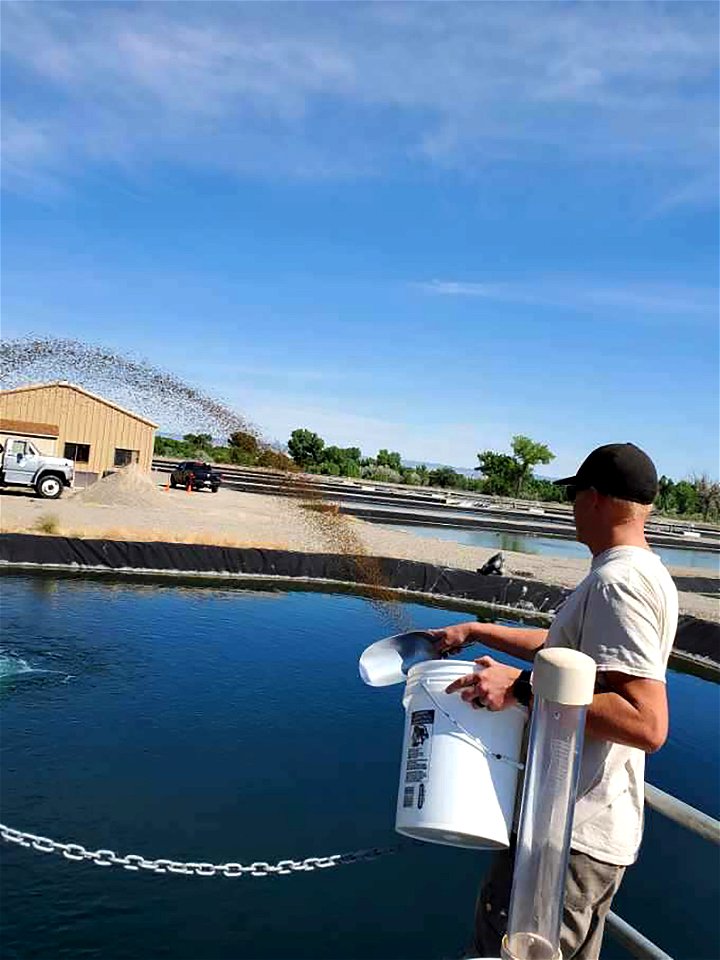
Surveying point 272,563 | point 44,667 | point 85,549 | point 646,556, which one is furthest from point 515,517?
point 646,556

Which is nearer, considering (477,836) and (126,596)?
(477,836)

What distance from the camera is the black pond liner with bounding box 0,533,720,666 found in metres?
14.4

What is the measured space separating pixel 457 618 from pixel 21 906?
Result: 10.7 metres

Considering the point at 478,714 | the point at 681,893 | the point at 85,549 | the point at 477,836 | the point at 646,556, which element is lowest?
the point at 681,893

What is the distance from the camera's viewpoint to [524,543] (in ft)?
88.7

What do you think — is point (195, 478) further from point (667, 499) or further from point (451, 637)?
point (667, 499)

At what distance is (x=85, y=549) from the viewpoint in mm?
14742

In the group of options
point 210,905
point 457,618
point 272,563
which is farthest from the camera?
point 272,563

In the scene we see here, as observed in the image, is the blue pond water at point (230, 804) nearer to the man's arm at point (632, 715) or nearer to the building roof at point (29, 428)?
the man's arm at point (632, 715)

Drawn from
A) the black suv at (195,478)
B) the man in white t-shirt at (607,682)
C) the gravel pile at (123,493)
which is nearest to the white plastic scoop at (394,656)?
the man in white t-shirt at (607,682)

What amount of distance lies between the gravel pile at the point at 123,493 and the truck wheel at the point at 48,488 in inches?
20.8

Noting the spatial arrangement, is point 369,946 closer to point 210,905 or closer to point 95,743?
point 210,905

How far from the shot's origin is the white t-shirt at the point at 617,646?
4.95 feet

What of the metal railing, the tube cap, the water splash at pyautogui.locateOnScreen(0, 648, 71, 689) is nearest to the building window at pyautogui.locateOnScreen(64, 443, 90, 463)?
the water splash at pyautogui.locateOnScreen(0, 648, 71, 689)
